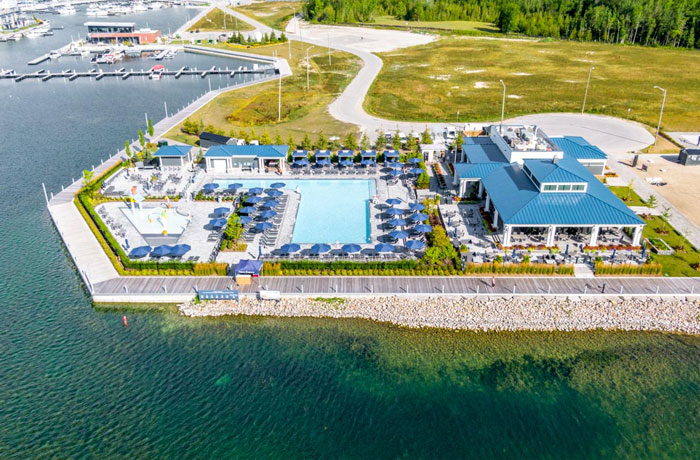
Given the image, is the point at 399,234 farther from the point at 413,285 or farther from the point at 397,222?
the point at 413,285

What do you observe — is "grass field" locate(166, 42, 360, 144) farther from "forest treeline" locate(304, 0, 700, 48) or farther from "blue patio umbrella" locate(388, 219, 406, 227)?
"forest treeline" locate(304, 0, 700, 48)

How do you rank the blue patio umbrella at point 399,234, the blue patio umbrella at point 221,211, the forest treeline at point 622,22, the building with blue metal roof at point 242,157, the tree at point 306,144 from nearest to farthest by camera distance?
the blue patio umbrella at point 399,234
the blue patio umbrella at point 221,211
the building with blue metal roof at point 242,157
the tree at point 306,144
the forest treeline at point 622,22

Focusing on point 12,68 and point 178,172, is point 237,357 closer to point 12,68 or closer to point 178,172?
point 178,172

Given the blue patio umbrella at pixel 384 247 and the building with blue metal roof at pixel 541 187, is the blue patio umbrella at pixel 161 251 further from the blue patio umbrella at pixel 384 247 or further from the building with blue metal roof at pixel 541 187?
the building with blue metal roof at pixel 541 187

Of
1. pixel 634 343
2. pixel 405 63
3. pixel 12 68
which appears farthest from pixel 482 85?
pixel 12 68

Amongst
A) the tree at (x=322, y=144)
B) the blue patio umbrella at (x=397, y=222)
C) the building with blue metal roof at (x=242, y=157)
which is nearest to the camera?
the blue patio umbrella at (x=397, y=222)

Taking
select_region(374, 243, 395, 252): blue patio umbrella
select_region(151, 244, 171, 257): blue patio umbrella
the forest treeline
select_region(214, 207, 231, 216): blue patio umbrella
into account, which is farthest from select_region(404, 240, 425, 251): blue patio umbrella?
the forest treeline

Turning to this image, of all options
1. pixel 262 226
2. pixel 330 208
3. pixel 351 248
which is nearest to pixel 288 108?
pixel 330 208

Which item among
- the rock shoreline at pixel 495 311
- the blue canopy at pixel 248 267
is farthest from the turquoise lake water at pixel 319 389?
the blue canopy at pixel 248 267
